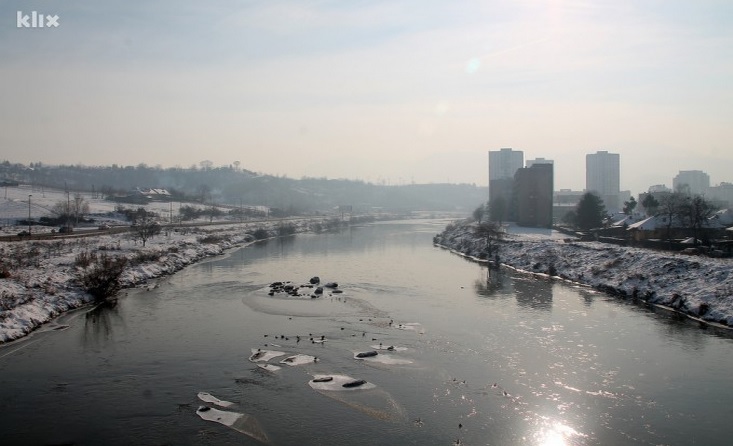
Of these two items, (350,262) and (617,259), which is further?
(350,262)

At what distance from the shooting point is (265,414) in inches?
459

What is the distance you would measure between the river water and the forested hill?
88903 mm

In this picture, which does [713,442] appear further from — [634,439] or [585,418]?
[585,418]

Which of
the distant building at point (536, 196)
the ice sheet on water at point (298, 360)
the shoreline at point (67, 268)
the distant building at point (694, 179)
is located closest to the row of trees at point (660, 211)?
the distant building at point (536, 196)

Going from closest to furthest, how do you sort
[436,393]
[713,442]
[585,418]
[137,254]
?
[713,442]
[585,418]
[436,393]
[137,254]

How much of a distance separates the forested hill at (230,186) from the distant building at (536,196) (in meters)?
54.1

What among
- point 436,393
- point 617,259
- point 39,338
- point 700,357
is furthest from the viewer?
point 617,259

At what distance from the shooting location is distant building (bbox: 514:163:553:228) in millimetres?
66000

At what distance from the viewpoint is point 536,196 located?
67.1 m

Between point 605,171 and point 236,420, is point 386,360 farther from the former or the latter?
point 605,171

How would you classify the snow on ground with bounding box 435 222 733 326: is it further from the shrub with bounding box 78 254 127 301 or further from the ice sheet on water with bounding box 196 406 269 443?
the shrub with bounding box 78 254 127 301

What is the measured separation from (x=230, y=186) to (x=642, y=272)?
13394 centimetres

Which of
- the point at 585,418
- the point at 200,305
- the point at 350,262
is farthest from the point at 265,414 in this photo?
the point at 350,262

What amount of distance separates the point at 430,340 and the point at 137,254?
23.0 meters
